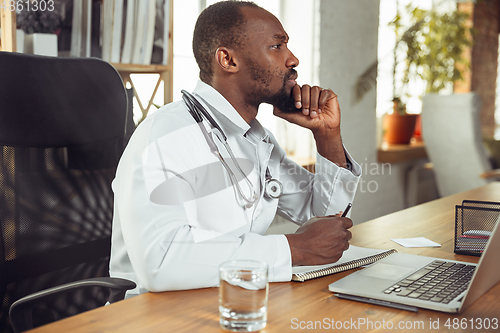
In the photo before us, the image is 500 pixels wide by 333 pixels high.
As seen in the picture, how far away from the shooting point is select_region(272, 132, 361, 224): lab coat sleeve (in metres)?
1.42

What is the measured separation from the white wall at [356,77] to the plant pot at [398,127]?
0.32m

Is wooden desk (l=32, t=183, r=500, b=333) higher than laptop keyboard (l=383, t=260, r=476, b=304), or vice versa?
laptop keyboard (l=383, t=260, r=476, b=304)

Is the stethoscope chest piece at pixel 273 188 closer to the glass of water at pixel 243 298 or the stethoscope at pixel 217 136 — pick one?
the stethoscope at pixel 217 136

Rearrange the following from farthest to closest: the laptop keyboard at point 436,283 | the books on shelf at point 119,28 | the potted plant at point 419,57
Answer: the potted plant at point 419,57 < the books on shelf at point 119,28 < the laptop keyboard at point 436,283

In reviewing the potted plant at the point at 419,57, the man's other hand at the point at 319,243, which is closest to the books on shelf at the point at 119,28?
the man's other hand at the point at 319,243

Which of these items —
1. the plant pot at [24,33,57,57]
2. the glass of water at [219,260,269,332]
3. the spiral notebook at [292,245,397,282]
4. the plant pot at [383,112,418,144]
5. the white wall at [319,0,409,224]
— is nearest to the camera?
the glass of water at [219,260,269,332]

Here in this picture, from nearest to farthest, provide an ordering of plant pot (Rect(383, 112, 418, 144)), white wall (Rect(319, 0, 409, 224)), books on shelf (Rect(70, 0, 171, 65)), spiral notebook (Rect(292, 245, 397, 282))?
spiral notebook (Rect(292, 245, 397, 282)) → books on shelf (Rect(70, 0, 171, 65)) → white wall (Rect(319, 0, 409, 224)) → plant pot (Rect(383, 112, 418, 144))

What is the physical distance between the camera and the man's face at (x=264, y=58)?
1280 mm

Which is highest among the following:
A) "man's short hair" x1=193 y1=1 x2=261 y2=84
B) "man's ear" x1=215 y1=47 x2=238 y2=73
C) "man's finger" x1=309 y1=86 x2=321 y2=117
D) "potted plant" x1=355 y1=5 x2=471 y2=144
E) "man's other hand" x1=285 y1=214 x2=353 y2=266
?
"potted plant" x1=355 y1=5 x2=471 y2=144

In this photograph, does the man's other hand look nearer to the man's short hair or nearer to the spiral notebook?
the spiral notebook

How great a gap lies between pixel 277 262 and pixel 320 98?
0.65 m

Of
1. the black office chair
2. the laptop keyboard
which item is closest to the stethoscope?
the black office chair

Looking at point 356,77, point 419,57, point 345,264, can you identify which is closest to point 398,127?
point 419,57

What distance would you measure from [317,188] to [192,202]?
561 millimetres
